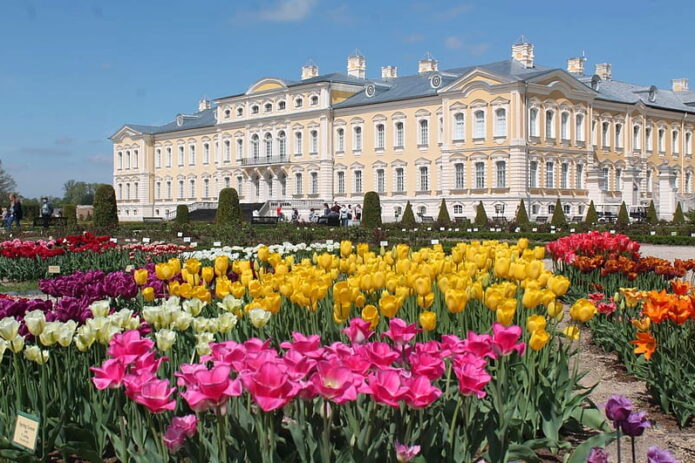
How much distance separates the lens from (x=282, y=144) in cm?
4062

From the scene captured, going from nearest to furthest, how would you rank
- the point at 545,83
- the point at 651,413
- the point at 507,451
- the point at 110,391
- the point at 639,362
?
the point at 507,451, the point at 110,391, the point at 651,413, the point at 639,362, the point at 545,83

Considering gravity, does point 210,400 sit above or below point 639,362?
above

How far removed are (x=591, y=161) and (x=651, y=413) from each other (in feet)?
106

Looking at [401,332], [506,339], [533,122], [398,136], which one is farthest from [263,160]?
[506,339]

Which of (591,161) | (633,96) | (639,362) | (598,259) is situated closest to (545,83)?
(591,161)

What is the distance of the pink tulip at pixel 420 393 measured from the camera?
Answer: 2033mm

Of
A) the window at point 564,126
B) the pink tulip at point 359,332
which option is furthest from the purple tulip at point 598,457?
the window at point 564,126

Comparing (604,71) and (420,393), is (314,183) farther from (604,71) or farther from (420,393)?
(420,393)

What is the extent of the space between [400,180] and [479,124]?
17.3 feet

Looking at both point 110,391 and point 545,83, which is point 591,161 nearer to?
point 545,83

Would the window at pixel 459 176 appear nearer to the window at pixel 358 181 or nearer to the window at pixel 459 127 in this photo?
the window at pixel 459 127

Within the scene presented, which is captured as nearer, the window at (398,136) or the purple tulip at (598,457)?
the purple tulip at (598,457)

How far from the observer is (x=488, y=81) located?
105 ft

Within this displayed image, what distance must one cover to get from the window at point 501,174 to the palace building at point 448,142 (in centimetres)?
4
